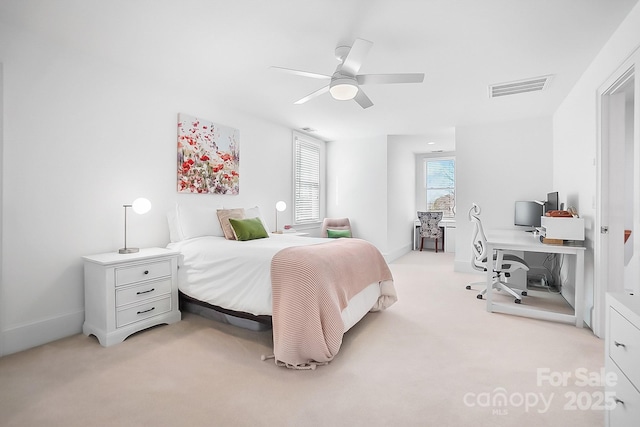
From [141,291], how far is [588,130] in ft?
14.9

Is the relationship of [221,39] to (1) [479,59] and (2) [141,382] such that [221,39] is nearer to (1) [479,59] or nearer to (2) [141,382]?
(1) [479,59]

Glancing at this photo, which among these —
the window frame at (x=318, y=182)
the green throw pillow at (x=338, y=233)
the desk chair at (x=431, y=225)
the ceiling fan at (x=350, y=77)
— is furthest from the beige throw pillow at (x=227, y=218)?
the desk chair at (x=431, y=225)

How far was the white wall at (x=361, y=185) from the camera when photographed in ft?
20.4

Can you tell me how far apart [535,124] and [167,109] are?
5.30 metres

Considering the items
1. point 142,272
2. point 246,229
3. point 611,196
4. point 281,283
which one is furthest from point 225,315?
point 611,196

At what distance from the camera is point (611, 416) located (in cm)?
139

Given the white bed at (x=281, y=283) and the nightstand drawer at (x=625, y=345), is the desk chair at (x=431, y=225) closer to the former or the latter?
the white bed at (x=281, y=283)

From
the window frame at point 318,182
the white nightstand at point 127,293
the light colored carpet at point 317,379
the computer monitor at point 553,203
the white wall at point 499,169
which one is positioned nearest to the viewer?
the light colored carpet at point 317,379

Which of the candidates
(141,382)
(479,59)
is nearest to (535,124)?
(479,59)

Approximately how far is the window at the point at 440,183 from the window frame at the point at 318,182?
133 inches

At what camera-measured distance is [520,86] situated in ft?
11.9

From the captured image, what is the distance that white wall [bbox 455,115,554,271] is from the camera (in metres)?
4.95

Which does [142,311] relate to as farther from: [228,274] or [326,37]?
[326,37]

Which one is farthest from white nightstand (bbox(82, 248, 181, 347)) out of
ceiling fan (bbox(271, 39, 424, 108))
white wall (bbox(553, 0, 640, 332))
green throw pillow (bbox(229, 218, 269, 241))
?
white wall (bbox(553, 0, 640, 332))
